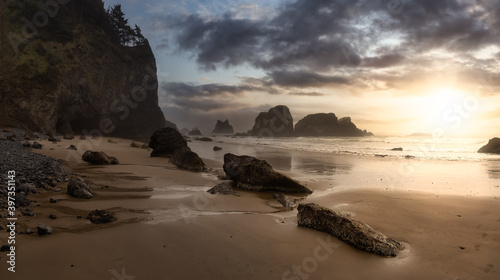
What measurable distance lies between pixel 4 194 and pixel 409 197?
36.6ft

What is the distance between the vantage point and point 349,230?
198 inches

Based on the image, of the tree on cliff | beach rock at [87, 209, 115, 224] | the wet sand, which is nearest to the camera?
the wet sand

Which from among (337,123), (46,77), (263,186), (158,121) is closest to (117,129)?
(158,121)

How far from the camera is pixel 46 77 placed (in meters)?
29.8

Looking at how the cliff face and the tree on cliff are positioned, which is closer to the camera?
the cliff face

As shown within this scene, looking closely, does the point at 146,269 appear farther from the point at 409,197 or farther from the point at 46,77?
the point at 46,77

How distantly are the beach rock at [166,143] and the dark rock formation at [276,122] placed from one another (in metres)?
115

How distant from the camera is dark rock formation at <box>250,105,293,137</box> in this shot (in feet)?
443

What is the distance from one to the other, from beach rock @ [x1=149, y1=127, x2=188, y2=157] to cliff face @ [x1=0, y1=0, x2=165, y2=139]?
16.6 m

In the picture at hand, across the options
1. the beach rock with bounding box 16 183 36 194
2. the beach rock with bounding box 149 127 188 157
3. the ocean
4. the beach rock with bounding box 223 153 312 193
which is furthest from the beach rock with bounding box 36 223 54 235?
the ocean

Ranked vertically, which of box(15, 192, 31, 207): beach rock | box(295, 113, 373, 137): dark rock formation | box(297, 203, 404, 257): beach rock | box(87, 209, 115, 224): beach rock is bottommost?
box(297, 203, 404, 257): beach rock

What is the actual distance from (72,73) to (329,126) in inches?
4649

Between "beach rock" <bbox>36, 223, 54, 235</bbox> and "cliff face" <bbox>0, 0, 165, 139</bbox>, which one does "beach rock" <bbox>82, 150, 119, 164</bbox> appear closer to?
"beach rock" <bbox>36, 223, 54, 235</bbox>

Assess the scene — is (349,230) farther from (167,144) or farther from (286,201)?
(167,144)
